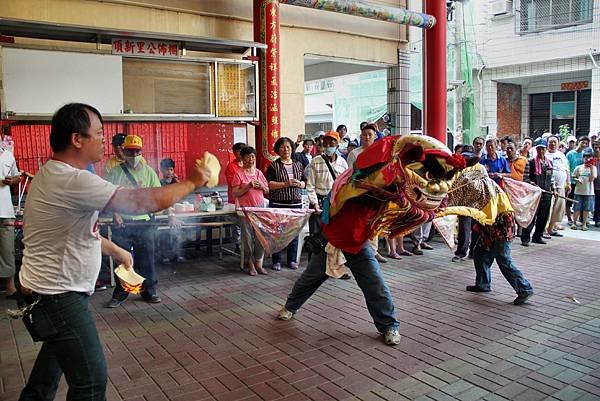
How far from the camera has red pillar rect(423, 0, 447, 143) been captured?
427 inches

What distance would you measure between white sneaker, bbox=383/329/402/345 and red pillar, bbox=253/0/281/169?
4.60 meters

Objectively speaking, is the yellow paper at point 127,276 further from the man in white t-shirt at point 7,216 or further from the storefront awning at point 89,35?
the storefront awning at point 89,35

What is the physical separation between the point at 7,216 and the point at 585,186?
35.4 ft

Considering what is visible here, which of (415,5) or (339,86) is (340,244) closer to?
(415,5)

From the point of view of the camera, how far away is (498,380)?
405 centimetres

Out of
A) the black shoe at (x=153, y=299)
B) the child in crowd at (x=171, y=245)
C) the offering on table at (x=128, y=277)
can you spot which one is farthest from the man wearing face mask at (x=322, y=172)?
the offering on table at (x=128, y=277)

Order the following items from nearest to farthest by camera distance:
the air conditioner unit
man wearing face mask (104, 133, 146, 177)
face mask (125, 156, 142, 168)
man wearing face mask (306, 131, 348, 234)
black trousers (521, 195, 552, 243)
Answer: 1. face mask (125, 156, 142, 168)
2. man wearing face mask (104, 133, 146, 177)
3. man wearing face mask (306, 131, 348, 234)
4. black trousers (521, 195, 552, 243)
5. the air conditioner unit

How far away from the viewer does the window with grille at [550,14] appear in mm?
18109

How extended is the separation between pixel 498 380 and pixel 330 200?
2007 millimetres

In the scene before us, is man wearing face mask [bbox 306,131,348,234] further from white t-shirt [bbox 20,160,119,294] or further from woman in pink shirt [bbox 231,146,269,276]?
white t-shirt [bbox 20,160,119,294]

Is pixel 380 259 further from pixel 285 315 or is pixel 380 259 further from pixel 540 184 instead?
pixel 540 184

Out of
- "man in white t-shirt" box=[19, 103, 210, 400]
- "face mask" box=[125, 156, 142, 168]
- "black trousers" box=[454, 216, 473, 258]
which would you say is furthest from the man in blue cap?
"man in white t-shirt" box=[19, 103, 210, 400]

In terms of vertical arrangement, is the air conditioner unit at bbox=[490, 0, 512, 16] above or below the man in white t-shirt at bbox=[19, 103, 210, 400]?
above

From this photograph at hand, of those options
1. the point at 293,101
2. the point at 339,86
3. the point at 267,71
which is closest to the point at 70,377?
the point at 267,71
